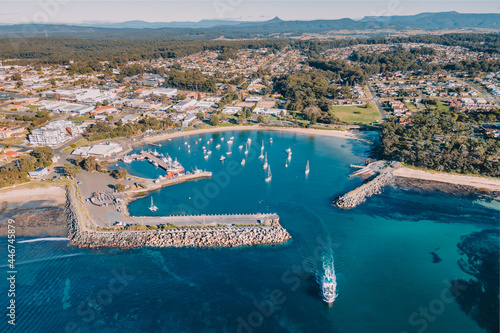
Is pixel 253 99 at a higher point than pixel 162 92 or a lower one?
lower

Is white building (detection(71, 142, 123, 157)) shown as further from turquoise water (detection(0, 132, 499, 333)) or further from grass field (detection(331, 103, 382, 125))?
grass field (detection(331, 103, 382, 125))

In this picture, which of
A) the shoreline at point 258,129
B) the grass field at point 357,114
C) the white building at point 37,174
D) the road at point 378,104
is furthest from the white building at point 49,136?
the road at point 378,104

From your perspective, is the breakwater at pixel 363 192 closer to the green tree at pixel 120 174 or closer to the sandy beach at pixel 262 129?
the sandy beach at pixel 262 129

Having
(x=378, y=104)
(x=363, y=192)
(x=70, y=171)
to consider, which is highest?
(x=378, y=104)

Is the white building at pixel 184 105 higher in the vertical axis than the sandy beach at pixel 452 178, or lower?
higher

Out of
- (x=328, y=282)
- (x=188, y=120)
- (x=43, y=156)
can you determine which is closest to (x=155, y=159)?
(x=43, y=156)

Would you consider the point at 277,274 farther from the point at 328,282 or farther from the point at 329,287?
the point at 329,287

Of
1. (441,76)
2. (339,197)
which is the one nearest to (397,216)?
(339,197)

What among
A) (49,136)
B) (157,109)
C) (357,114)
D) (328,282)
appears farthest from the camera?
(157,109)
